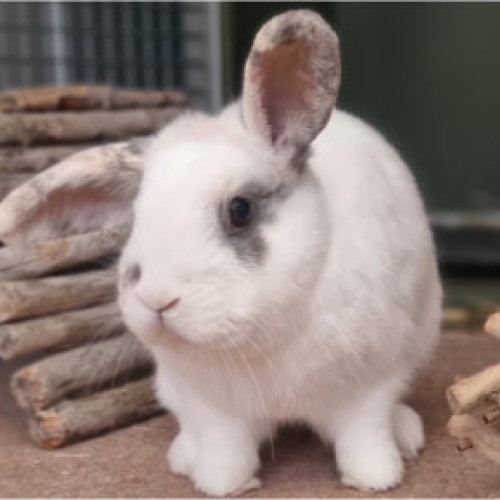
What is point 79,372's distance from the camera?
5.75 ft

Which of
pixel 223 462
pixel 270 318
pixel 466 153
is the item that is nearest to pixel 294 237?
pixel 270 318

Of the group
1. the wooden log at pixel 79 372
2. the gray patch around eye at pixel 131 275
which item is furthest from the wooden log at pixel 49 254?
the gray patch around eye at pixel 131 275

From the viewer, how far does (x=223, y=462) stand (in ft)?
4.71

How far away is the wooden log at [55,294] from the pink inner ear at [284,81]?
600 mm

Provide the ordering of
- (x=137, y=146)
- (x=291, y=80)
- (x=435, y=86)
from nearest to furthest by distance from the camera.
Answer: (x=291, y=80)
(x=137, y=146)
(x=435, y=86)

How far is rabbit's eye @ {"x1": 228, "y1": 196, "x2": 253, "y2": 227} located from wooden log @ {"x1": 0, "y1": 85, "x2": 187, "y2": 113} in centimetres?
76

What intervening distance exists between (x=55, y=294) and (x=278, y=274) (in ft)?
2.07

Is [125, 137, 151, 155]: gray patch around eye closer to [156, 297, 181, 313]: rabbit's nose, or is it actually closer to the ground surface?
[156, 297, 181, 313]: rabbit's nose

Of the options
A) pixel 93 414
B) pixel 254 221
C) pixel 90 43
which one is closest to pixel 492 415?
pixel 254 221

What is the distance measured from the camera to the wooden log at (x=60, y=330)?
170cm

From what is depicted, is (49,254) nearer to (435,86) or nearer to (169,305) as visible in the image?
(169,305)

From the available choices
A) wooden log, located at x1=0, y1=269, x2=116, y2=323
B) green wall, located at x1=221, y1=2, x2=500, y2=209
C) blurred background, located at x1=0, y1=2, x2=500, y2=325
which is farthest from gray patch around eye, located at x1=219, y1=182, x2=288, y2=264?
green wall, located at x1=221, y1=2, x2=500, y2=209

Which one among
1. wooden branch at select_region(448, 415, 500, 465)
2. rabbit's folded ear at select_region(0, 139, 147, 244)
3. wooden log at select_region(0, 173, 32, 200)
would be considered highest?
rabbit's folded ear at select_region(0, 139, 147, 244)

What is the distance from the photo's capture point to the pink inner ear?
4.14 ft
